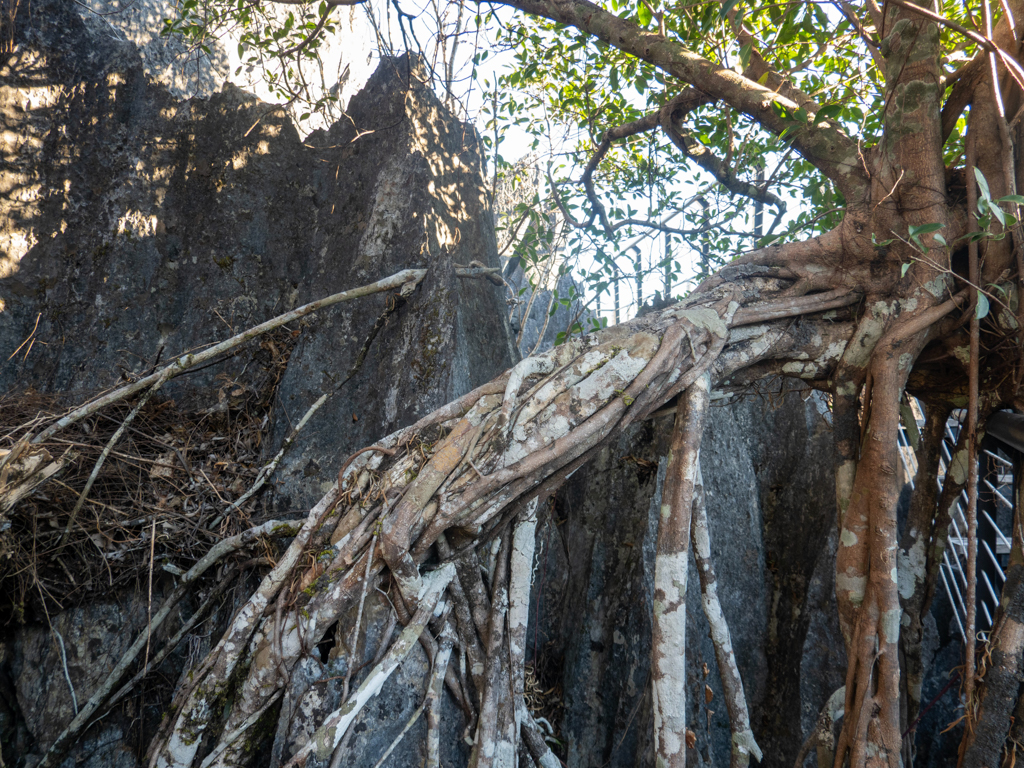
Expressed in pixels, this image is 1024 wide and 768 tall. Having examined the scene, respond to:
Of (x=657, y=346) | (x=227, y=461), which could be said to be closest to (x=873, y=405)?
(x=657, y=346)

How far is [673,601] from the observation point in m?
1.80

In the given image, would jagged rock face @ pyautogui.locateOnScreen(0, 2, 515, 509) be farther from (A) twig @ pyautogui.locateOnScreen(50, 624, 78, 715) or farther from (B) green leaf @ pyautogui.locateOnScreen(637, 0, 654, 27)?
(B) green leaf @ pyautogui.locateOnScreen(637, 0, 654, 27)

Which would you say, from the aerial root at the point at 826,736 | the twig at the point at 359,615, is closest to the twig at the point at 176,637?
the twig at the point at 359,615

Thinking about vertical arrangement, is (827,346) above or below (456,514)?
above

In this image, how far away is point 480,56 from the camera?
12.2 feet

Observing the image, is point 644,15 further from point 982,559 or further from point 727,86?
point 982,559

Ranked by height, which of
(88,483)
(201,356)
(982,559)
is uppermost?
(201,356)

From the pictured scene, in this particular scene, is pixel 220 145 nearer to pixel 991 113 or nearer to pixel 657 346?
pixel 657 346

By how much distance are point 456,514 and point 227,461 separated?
1.81 meters

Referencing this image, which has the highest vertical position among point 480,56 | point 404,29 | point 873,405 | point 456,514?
point 480,56

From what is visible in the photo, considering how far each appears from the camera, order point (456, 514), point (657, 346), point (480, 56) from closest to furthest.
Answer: point (456, 514), point (657, 346), point (480, 56)

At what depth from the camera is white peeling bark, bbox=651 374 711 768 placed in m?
1.74

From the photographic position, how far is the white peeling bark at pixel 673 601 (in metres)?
1.74

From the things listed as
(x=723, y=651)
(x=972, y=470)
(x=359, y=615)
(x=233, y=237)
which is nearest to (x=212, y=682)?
(x=359, y=615)
